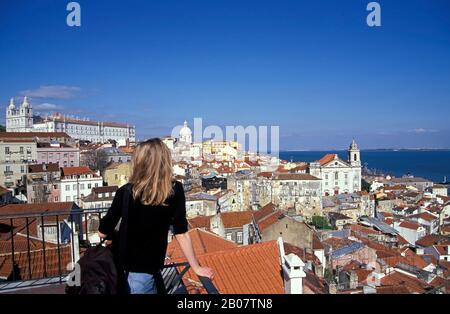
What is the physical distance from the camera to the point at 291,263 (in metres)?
5.10

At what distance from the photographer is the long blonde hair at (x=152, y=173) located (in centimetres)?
205

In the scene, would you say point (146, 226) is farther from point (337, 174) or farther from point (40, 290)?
point (337, 174)

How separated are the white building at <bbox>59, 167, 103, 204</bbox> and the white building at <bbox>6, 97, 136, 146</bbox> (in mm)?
32123

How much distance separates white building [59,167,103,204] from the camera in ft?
100

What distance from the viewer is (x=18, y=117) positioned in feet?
229

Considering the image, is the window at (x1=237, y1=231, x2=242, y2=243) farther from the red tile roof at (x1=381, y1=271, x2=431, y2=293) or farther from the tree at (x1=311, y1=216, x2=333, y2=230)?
the tree at (x1=311, y1=216, x2=333, y2=230)

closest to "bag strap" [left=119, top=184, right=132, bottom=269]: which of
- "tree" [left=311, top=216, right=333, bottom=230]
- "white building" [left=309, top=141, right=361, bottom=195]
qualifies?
"tree" [left=311, top=216, right=333, bottom=230]

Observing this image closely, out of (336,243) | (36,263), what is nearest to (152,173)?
(36,263)

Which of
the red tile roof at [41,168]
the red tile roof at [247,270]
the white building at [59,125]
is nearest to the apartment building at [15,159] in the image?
the red tile roof at [41,168]

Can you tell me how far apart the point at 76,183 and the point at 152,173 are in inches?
1243

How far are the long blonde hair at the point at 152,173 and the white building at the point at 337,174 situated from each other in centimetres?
5035
